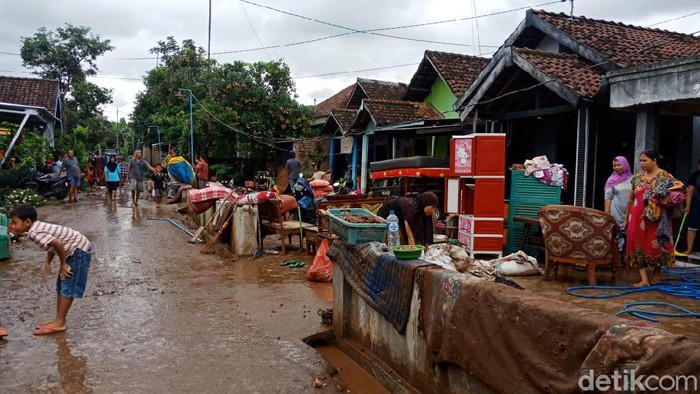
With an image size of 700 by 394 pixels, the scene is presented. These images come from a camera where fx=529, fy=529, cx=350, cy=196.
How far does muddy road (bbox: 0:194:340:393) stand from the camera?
15.1ft

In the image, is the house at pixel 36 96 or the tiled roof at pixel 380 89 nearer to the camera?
the tiled roof at pixel 380 89

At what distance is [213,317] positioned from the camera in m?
6.29

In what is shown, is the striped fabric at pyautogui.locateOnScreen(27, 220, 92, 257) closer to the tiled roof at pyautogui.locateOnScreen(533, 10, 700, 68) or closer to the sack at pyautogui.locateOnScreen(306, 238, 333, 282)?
the sack at pyautogui.locateOnScreen(306, 238, 333, 282)

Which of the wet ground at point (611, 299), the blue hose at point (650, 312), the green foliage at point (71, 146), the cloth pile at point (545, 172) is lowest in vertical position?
the wet ground at point (611, 299)

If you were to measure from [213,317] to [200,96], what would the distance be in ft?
75.1

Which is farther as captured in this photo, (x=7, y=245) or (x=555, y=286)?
(x=7, y=245)

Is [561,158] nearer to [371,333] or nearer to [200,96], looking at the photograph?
[371,333]

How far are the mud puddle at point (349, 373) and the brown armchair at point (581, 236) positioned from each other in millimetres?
2994

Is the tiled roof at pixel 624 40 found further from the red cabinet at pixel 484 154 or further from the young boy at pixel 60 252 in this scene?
the young boy at pixel 60 252

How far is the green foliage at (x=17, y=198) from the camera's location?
14880mm

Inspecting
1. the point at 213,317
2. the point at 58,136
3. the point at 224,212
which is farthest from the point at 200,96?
the point at 213,317

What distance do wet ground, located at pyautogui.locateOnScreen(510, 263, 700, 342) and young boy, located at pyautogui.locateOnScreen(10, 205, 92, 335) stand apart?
504cm

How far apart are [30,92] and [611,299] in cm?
2910

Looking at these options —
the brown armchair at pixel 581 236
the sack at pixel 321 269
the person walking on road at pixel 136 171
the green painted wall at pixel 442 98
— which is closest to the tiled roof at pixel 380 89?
the green painted wall at pixel 442 98
